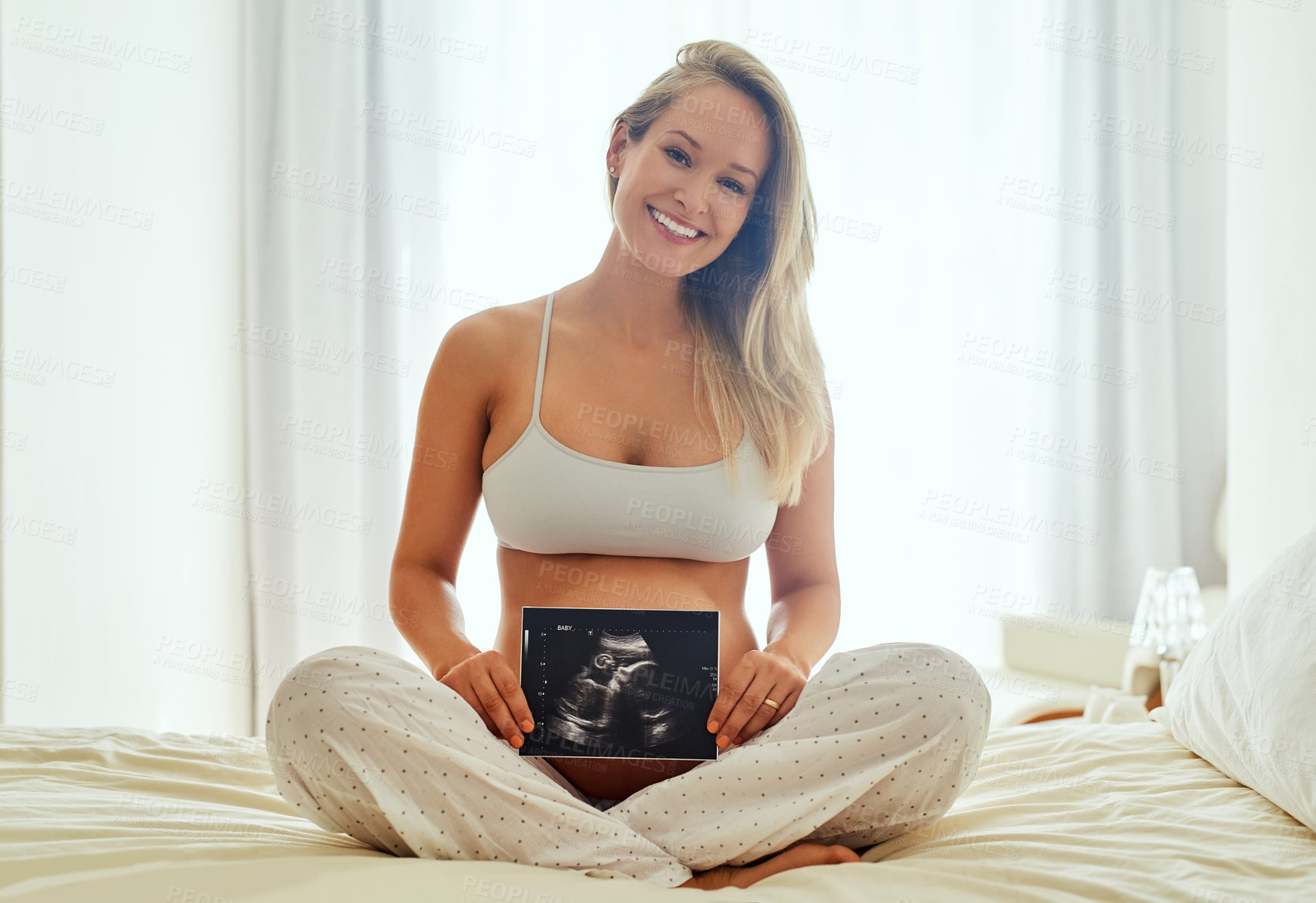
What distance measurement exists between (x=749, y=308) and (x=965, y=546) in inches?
67.9

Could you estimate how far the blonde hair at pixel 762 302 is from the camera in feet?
4.43

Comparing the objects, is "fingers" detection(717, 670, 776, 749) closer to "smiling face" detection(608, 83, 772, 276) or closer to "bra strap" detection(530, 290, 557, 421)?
"bra strap" detection(530, 290, 557, 421)

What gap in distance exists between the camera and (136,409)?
8.09ft

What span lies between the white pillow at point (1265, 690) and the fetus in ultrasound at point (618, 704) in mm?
580

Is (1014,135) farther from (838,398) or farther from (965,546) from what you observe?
(965,546)

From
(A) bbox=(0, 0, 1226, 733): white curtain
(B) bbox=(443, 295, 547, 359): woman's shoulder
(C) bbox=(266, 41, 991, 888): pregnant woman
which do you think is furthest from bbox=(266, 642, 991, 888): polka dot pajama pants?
(A) bbox=(0, 0, 1226, 733): white curtain

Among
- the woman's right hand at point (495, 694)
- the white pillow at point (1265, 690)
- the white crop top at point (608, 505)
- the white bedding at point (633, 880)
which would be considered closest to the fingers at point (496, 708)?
the woman's right hand at point (495, 694)

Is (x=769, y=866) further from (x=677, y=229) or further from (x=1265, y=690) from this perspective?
(x=677, y=229)

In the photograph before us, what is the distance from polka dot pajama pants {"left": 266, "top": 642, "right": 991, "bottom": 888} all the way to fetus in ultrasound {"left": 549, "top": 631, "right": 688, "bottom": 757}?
0.05m

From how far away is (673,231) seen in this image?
4.43 ft

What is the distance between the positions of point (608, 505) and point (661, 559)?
101 mm

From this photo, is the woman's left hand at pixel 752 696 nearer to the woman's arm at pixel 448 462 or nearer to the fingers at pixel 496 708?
the fingers at pixel 496 708

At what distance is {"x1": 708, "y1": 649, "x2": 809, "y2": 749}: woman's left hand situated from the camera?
100 centimetres

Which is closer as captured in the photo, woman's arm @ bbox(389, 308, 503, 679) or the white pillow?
the white pillow
